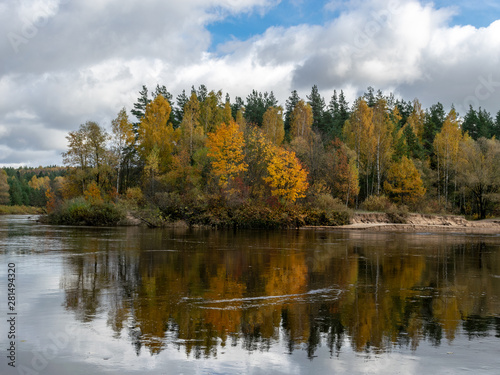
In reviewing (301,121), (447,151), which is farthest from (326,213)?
(301,121)

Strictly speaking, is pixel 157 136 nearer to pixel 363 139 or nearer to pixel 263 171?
pixel 263 171

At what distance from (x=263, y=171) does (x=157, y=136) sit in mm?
20074

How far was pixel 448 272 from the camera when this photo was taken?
611 inches

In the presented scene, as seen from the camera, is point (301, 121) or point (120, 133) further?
point (301, 121)

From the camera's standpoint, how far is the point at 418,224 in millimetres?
→ 48281

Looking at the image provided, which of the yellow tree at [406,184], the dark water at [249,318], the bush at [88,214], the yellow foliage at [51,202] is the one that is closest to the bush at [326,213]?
the yellow tree at [406,184]

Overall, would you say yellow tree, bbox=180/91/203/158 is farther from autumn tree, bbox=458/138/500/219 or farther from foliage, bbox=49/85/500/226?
autumn tree, bbox=458/138/500/219

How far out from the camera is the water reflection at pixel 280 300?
7.39m

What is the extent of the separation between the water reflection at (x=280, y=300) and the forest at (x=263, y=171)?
27.1 metres

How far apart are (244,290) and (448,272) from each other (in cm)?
826

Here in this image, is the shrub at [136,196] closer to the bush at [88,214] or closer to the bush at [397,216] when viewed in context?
the bush at [88,214]

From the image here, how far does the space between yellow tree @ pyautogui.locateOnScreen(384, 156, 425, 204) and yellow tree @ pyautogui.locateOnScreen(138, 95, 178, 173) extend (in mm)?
32467

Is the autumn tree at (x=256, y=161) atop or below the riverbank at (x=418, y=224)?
atop

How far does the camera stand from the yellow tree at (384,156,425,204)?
62.0 meters
